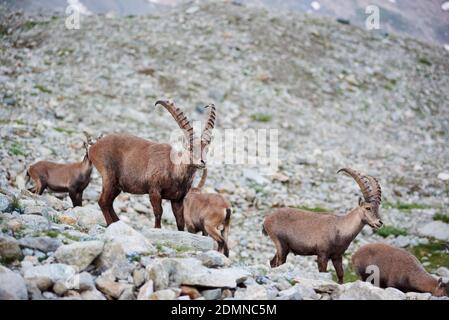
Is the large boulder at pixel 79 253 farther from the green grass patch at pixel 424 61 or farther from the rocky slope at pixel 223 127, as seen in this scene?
the green grass patch at pixel 424 61

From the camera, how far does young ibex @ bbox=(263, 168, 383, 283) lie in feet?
32.4

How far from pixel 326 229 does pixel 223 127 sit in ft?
34.6

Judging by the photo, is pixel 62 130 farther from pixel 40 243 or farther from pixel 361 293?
pixel 361 293

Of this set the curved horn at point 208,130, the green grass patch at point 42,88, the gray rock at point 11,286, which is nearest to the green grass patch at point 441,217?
the curved horn at point 208,130

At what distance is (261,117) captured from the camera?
21.4 m

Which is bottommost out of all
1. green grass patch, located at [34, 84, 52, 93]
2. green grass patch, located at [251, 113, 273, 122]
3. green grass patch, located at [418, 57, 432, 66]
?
green grass patch, located at [251, 113, 273, 122]

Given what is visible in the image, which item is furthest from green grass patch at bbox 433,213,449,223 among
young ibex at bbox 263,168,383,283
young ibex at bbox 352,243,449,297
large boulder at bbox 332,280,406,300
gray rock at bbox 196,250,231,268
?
gray rock at bbox 196,250,231,268

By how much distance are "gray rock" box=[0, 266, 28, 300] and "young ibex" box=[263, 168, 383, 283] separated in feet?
20.6

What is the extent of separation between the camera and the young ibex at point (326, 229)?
9.87 metres

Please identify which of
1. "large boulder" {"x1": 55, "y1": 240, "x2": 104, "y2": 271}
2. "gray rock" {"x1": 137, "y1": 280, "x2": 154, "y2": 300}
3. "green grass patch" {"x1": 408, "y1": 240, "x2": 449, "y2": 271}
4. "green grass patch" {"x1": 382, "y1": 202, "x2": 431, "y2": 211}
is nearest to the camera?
"gray rock" {"x1": 137, "y1": 280, "x2": 154, "y2": 300}

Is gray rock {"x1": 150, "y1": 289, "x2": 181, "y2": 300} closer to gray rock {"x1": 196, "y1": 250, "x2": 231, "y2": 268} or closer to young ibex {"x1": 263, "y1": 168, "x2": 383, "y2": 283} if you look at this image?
gray rock {"x1": 196, "y1": 250, "x2": 231, "y2": 268}

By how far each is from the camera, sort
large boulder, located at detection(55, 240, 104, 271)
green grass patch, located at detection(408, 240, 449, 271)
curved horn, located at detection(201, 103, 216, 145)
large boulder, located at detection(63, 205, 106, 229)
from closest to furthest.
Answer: large boulder, located at detection(55, 240, 104, 271) < large boulder, located at detection(63, 205, 106, 229) < curved horn, located at detection(201, 103, 216, 145) < green grass patch, located at detection(408, 240, 449, 271)

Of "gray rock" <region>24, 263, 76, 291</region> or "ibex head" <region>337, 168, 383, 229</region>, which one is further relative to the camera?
"ibex head" <region>337, 168, 383, 229</region>

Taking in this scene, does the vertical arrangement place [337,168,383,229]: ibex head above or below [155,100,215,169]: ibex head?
below
